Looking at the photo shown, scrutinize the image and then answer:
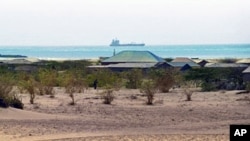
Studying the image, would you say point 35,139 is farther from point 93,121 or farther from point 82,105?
point 82,105

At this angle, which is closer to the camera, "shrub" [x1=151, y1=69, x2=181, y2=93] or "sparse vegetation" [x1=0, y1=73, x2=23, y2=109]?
"sparse vegetation" [x1=0, y1=73, x2=23, y2=109]

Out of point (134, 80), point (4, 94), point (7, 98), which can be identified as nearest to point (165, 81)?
point (134, 80)

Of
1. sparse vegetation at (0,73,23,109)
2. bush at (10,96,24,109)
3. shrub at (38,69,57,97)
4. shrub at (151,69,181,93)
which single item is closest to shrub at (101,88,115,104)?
sparse vegetation at (0,73,23,109)

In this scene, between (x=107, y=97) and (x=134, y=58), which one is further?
(x=134, y=58)

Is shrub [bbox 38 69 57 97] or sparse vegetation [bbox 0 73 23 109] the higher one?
sparse vegetation [bbox 0 73 23 109]

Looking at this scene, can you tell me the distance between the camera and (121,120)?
22.1 metres

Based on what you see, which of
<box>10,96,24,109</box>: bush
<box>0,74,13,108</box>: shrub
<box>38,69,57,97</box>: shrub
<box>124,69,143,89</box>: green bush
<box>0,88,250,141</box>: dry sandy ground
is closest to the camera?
<box>0,88,250,141</box>: dry sandy ground

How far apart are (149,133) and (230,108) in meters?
9.78

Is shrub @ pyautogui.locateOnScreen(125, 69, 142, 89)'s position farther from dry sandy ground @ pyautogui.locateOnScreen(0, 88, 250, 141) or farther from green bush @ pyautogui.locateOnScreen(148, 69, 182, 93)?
dry sandy ground @ pyautogui.locateOnScreen(0, 88, 250, 141)

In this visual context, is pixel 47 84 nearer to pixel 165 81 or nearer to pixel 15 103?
pixel 165 81

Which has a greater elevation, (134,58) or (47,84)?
(134,58)

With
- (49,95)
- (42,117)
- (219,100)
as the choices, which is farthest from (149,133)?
(49,95)

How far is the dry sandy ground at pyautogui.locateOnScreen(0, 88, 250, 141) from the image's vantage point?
17.1 m

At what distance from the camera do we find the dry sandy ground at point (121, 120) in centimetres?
1710
